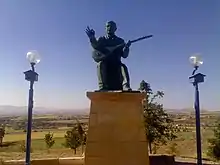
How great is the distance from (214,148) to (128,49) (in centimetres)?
722

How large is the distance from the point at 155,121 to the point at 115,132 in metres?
7.63

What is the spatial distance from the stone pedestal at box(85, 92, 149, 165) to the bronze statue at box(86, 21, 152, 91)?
1.60 feet

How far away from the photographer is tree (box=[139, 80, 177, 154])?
13.9 meters

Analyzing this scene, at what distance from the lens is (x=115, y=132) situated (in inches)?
263

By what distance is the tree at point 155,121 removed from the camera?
1386 centimetres

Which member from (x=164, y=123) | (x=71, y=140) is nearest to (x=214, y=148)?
(x=164, y=123)

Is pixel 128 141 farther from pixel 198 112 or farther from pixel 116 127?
pixel 198 112

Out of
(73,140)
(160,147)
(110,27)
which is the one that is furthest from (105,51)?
(160,147)

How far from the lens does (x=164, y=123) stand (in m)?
14.8

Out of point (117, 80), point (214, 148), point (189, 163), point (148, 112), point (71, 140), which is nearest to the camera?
point (117, 80)

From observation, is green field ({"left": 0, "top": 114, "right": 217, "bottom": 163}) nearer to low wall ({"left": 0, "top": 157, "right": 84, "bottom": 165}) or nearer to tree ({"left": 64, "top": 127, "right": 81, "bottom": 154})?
tree ({"left": 64, "top": 127, "right": 81, "bottom": 154})

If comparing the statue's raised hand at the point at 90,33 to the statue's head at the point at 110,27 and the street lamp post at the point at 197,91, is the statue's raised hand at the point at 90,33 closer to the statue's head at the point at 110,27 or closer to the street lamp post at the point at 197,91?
the statue's head at the point at 110,27

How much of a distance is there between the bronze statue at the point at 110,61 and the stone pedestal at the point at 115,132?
1.60 feet

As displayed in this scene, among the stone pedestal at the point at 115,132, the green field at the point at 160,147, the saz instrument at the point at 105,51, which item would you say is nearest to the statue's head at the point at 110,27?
the saz instrument at the point at 105,51
